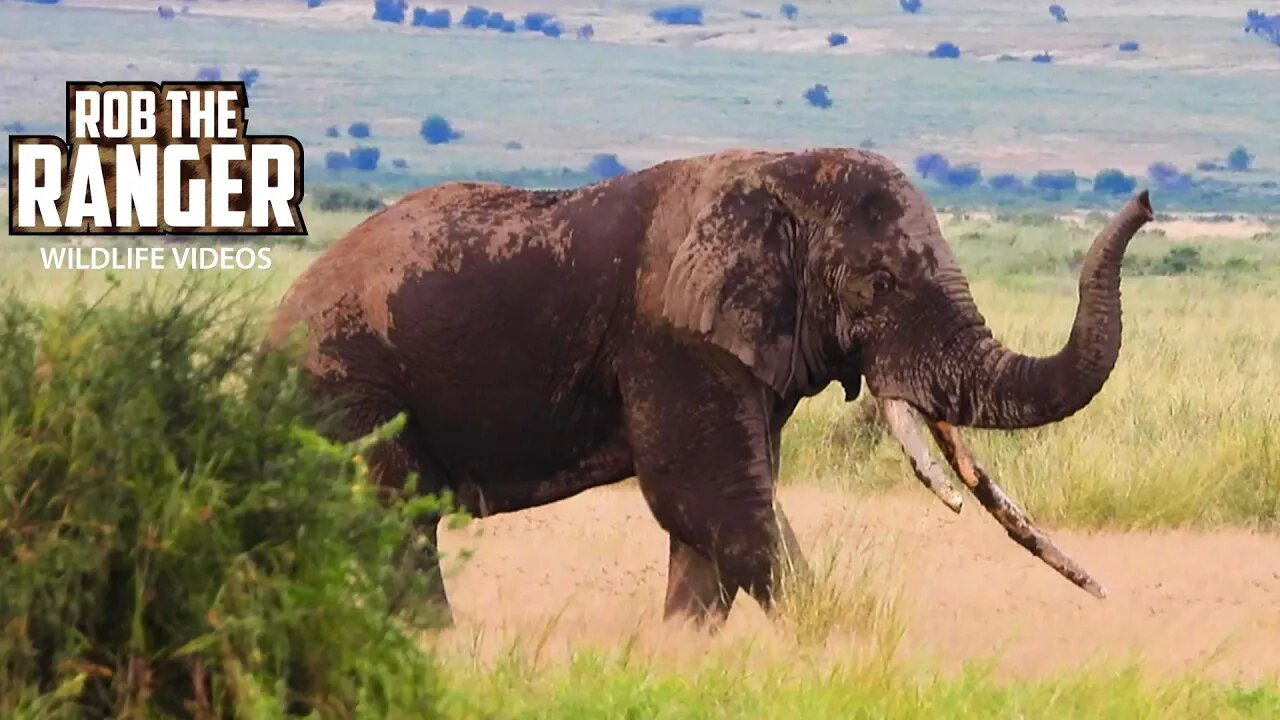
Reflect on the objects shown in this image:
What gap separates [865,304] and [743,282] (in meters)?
0.45

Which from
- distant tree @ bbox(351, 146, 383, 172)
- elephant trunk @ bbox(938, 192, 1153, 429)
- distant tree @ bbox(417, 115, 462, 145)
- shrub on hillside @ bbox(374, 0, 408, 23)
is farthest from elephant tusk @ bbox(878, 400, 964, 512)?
shrub on hillside @ bbox(374, 0, 408, 23)

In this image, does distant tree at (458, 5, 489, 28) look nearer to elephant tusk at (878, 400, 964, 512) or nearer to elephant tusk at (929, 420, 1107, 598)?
elephant tusk at (929, 420, 1107, 598)

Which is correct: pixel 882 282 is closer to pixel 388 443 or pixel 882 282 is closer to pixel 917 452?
pixel 917 452

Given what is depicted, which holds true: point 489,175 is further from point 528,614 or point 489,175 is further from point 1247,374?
point 528,614

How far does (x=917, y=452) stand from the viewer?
30.6 feet

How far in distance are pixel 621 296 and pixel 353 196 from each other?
51672 millimetres

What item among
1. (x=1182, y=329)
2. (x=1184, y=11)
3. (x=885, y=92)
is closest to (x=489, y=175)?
(x=885, y=92)

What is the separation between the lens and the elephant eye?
9.42 metres

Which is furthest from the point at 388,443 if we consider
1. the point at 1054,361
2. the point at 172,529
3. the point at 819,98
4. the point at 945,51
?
the point at 945,51

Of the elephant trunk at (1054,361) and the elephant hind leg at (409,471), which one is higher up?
the elephant trunk at (1054,361)

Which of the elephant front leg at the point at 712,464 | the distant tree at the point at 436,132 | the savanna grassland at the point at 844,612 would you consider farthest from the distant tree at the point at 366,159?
the elephant front leg at the point at 712,464

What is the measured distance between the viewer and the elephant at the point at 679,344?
30.7 feet

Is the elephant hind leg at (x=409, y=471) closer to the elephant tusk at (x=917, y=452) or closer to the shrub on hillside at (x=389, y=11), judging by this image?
the elephant tusk at (x=917, y=452)

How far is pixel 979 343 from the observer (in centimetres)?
936
